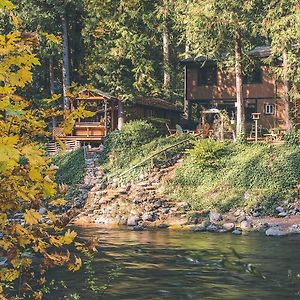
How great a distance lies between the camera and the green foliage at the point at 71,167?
125 feet

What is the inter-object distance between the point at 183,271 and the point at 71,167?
76.8ft

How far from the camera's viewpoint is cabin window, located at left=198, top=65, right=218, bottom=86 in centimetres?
4950

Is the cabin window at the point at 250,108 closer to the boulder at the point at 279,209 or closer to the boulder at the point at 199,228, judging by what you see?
the boulder at the point at 279,209

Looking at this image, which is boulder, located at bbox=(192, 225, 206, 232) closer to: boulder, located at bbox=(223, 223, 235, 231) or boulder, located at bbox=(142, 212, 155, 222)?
Result: boulder, located at bbox=(223, 223, 235, 231)

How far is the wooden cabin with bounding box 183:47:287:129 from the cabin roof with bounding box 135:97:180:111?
64.5 inches

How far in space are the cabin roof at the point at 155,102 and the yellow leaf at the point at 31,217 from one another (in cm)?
3993

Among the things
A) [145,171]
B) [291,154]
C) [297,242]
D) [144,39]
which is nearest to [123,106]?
[144,39]

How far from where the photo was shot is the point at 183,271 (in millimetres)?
16688

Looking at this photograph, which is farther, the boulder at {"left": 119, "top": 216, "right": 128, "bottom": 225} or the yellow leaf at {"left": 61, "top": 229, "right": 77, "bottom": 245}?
the boulder at {"left": 119, "top": 216, "right": 128, "bottom": 225}

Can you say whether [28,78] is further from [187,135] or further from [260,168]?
[187,135]

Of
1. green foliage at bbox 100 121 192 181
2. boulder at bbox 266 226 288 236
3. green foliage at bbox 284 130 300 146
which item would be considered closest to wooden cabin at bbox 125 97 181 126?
green foliage at bbox 100 121 192 181

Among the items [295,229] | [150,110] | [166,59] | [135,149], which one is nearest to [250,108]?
[166,59]

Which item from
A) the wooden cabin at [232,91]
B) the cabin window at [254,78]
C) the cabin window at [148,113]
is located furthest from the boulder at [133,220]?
the cabin window at [254,78]

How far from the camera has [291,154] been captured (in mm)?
33406
